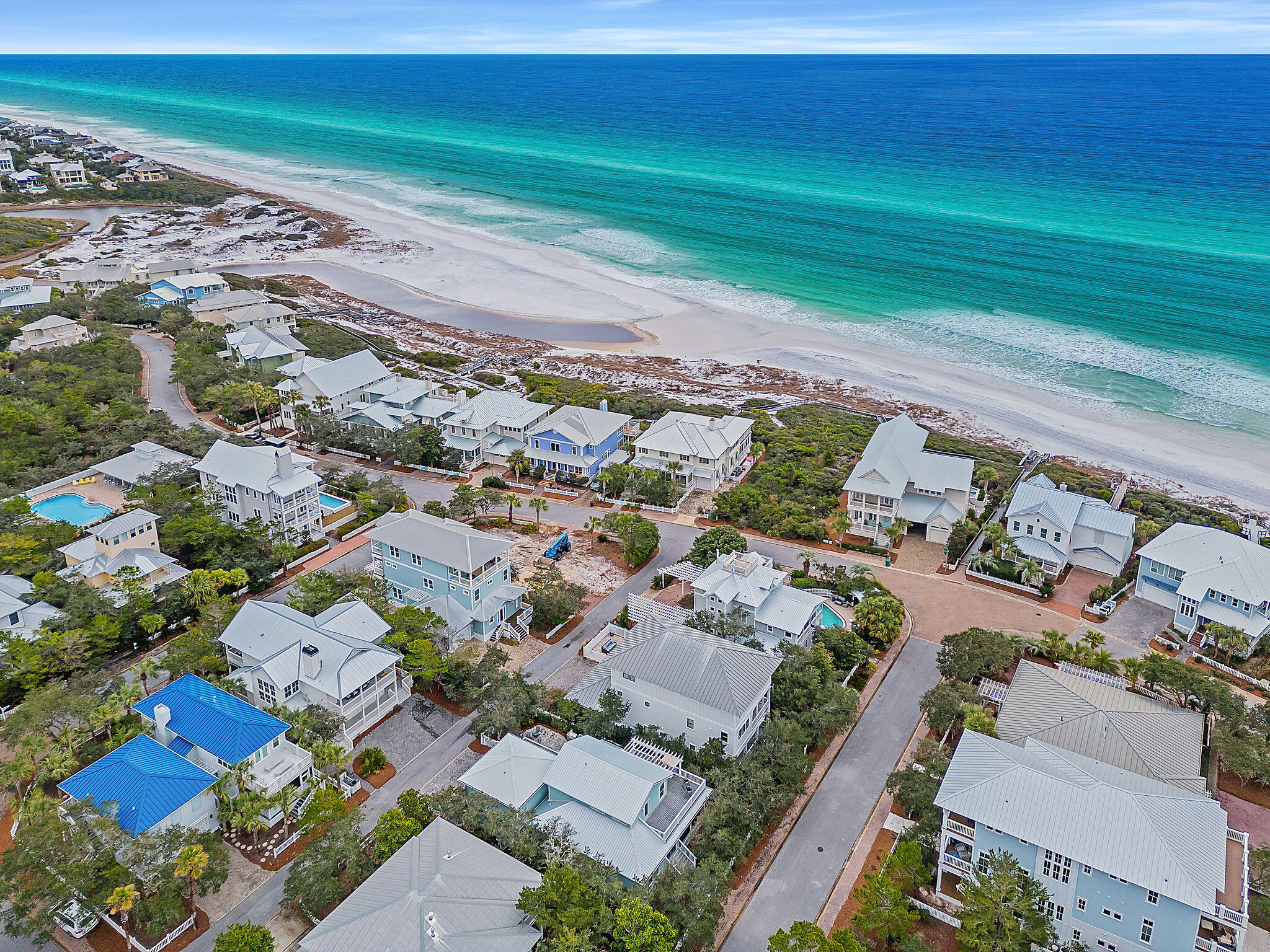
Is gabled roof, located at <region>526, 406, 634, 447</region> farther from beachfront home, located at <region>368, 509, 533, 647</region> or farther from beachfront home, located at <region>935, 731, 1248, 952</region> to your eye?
beachfront home, located at <region>935, 731, 1248, 952</region>

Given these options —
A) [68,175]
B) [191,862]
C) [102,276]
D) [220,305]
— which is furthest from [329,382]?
[68,175]

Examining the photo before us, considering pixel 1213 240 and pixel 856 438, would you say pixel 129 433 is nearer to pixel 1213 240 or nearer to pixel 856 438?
pixel 856 438

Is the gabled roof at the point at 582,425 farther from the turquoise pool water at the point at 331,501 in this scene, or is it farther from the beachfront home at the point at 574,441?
the turquoise pool water at the point at 331,501

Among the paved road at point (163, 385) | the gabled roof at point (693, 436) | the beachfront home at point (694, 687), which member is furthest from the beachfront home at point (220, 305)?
the beachfront home at point (694, 687)

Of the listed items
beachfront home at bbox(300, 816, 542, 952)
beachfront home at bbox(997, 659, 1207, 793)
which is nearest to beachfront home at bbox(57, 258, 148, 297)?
beachfront home at bbox(300, 816, 542, 952)

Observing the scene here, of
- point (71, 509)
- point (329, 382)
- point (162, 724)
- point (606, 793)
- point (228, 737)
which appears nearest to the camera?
point (606, 793)

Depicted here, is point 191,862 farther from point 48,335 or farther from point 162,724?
point 48,335

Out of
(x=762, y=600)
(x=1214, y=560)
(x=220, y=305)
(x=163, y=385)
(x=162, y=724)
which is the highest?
(x=1214, y=560)
